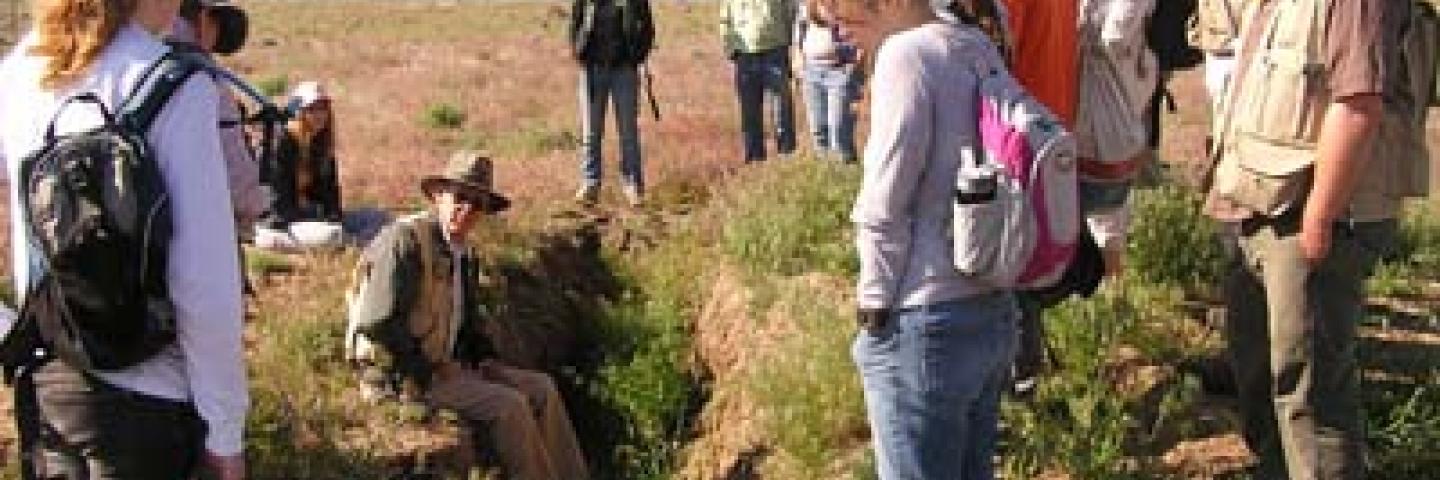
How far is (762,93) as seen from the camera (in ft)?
33.1

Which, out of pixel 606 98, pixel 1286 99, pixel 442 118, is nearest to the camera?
pixel 1286 99

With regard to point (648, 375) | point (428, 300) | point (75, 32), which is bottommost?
point (648, 375)

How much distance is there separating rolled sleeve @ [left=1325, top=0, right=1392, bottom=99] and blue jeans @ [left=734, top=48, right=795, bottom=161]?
18.6 feet

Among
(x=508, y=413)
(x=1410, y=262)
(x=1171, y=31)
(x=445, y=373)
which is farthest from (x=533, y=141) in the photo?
(x=1171, y=31)

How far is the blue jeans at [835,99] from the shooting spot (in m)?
8.95

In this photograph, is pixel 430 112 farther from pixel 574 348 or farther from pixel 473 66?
pixel 574 348

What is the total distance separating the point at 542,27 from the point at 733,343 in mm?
31700

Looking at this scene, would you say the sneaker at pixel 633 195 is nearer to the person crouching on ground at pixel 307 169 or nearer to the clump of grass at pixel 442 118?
the person crouching on ground at pixel 307 169

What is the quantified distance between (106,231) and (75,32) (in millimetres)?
376

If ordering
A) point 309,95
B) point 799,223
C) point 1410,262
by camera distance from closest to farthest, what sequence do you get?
1. point 1410,262
2. point 799,223
3. point 309,95

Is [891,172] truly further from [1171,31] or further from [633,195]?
[633,195]

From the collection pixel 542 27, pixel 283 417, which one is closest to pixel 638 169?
pixel 283 417

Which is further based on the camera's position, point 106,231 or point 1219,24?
point 1219,24

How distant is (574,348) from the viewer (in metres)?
9.16
